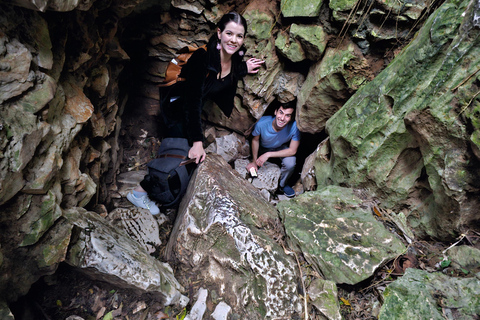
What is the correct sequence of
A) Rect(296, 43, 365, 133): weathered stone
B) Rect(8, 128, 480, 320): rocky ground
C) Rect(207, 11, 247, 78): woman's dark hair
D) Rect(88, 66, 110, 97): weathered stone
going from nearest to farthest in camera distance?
Rect(8, 128, 480, 320): rocky ground < Rect(88, 66, 110, 97): weathered stone < Rect(207, 11, 247, 78): woman's dark hair < Rect(296, 43, 365, 133): weathered stone

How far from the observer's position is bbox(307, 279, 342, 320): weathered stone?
2.00 metres

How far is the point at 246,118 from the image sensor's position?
4.61 meters

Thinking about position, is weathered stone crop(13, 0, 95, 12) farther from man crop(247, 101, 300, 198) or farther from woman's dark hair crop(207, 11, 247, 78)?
man crop(247, 101, 300, 198)

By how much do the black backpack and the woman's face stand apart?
1.39 metres

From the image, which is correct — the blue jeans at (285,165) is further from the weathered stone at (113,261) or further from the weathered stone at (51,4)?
the weathered stone at (51,4)

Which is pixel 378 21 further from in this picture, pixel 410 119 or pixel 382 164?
pixel 382 164

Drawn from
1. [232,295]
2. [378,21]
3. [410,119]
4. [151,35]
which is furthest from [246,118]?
[232,295]

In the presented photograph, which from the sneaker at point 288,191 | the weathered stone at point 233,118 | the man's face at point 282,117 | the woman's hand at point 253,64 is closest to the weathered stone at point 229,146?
the weathered stone at point 233,118

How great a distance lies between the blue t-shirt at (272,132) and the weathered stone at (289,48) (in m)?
1.14

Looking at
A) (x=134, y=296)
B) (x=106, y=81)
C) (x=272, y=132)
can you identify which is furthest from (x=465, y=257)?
(x=106, y=81)

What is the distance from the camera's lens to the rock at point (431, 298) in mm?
1794

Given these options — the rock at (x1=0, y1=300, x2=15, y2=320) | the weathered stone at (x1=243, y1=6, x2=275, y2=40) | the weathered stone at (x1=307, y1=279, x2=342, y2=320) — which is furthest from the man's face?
the rock at (x1=0, y1=300, x2=15, y2=320)

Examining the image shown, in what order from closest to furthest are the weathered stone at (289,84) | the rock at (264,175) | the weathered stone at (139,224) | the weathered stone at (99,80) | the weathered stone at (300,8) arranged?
the weathered stone at (99,80), the weathered stone at (139,224), the weathered stone at (300,8), the weathered stone at (289,84), the rock at (264,175)

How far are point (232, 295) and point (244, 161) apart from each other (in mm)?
3101
